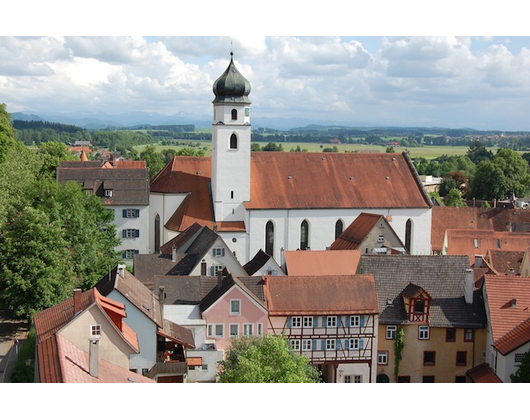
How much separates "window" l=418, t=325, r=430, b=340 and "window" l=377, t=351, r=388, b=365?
160cm

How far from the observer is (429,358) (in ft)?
103

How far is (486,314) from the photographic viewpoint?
3166 cm

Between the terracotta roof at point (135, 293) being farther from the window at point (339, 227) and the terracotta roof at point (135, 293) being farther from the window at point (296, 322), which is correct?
the window at point (339, 227)

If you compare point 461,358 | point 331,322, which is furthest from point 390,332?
point 461,358

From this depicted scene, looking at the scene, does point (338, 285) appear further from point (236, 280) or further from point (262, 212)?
point (262, 212)

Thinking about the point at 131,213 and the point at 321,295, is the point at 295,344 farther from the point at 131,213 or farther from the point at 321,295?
the point at 131,213

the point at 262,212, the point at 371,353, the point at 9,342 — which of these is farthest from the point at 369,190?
the point at 9,342

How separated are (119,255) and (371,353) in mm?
18557

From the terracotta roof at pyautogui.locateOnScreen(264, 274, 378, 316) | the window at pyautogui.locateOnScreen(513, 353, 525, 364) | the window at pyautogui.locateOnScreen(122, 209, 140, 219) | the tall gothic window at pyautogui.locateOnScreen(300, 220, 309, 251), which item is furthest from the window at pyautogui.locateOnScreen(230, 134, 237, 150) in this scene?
the window at pyautogui.locateOnScreen(513, 353, 525, 364)

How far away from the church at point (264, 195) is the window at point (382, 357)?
16800 millimetres

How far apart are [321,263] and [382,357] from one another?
31.8 ft

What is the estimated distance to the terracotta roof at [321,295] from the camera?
30859mm

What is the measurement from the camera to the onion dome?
4784 centimetres

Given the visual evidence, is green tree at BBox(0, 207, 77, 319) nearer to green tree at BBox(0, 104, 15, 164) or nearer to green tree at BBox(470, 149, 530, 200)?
green tree at BBox(0, 104, 15, 164)
